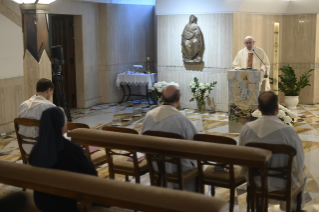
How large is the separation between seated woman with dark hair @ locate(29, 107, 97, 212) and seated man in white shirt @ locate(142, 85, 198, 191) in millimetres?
1273

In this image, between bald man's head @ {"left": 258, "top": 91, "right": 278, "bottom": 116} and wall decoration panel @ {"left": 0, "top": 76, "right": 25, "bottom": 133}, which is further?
wall decoration panel @ {"left": 0, "top": 76, "right": 25, "bottom": 133}

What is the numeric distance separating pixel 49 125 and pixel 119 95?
9.75 metres

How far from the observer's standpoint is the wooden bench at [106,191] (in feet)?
7.86

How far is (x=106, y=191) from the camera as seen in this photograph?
2646 millimetres

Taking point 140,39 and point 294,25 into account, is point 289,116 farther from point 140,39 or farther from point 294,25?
point 140,39

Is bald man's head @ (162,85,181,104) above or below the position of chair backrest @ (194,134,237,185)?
above

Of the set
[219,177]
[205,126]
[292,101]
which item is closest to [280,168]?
[219,177]

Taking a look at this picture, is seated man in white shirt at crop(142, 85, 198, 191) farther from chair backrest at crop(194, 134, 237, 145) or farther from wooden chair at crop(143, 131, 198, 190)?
chair backrest at crop(194, 134, 237, 145)

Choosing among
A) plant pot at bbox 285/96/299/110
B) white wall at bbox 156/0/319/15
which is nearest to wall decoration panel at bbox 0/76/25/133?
white wall at bbox 156/0/319/15

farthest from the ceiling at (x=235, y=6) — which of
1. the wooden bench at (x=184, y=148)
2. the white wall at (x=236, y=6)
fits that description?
the wooden bench at (x=184, y=148)

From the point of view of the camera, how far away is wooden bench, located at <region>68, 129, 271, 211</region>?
129 inches

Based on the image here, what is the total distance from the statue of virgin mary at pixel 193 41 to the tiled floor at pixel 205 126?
Answer: 1441mm

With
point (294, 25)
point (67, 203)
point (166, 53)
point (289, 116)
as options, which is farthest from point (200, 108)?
point (67, 203)

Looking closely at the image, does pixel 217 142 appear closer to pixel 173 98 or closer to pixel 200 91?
pixel 173 98
